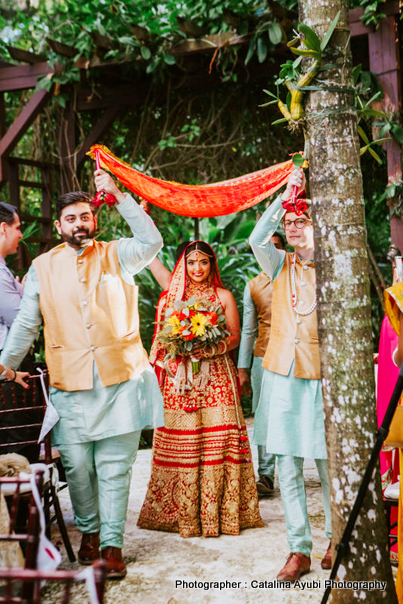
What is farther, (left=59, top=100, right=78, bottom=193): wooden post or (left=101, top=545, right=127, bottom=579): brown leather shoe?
(left=59, top=100, right=78, bottom=193): wooden post

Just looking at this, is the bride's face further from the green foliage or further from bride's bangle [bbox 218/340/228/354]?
the green foliage

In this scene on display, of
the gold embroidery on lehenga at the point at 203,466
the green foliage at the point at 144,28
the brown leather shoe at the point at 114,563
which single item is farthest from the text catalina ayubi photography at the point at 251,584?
the green foliage at the point at 144,28

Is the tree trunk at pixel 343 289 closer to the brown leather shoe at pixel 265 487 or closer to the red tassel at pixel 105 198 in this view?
the red tassel at pixel 105 198

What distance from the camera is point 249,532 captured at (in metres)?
4.37

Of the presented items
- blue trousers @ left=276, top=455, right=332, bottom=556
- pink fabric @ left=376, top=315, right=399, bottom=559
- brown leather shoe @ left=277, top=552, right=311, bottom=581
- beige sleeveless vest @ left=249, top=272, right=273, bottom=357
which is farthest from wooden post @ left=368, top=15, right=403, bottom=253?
brown leather shoe @ left=277, top=552, right=311, bottom=581

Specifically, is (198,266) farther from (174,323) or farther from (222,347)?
(222,347)

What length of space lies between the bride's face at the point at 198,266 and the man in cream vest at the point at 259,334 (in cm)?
52

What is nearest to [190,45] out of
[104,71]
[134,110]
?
[104,71]

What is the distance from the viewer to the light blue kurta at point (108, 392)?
12.1 ft

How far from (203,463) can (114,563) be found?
1.10 m

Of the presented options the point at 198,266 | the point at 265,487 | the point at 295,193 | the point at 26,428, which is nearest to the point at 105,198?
the point at 295,193

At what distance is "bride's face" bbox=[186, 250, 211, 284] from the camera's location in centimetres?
480

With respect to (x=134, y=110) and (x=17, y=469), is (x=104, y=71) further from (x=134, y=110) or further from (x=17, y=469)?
(x=17, y=469)

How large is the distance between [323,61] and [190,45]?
434 cm
